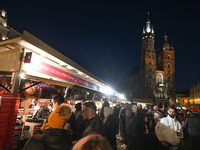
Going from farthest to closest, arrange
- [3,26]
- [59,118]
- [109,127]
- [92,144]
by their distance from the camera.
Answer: [3,26]
[109,127]
[59,118]
[92,144]

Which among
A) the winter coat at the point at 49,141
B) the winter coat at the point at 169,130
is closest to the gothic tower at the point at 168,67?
the winter coat at the point at 169,130

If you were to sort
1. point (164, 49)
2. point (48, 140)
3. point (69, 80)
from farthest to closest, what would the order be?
1. point (164, 49)
2. point (69, 80)
3. point (48, 140)

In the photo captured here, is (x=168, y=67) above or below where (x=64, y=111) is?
above

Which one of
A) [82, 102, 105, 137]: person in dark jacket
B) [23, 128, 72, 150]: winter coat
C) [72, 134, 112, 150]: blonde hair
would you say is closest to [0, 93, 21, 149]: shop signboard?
[23, 128, 72, 150]: winter coat

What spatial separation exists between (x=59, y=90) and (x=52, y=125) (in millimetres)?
4166

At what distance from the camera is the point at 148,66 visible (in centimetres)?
5919

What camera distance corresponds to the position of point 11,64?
13.8 ft

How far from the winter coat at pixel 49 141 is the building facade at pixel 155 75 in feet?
188

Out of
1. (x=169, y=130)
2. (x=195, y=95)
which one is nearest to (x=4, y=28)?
(x=169, y=130)

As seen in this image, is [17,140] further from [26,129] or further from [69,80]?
[69,80]

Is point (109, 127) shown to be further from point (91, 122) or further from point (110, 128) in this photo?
point (91, 122)

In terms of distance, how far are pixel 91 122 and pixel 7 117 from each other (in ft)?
7.75

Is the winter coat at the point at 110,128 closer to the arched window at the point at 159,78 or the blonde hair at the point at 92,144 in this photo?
the blonde hair at the point at 92,144

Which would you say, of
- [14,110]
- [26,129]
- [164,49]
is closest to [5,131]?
[14,110]
